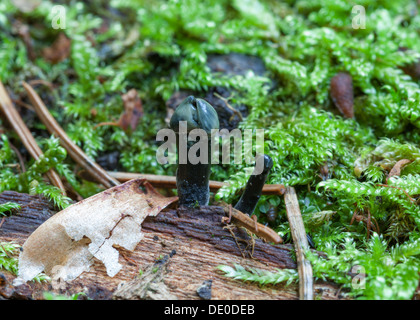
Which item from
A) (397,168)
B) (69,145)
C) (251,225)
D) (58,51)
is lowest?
(251,225)

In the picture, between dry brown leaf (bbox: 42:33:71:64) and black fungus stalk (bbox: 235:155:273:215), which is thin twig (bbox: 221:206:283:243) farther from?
dry brown leaf (bbox: 42:33:71:64)

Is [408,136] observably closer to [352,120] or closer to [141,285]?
[352,120]

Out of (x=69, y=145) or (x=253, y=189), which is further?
(x=69, y=145)

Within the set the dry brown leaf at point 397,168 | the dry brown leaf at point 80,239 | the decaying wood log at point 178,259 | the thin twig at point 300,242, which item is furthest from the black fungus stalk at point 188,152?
the dry brown leaf at point 397,168

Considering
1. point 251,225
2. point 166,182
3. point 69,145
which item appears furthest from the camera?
point 69,145

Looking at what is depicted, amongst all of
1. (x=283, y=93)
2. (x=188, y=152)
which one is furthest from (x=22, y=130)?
(x=283, y=93)

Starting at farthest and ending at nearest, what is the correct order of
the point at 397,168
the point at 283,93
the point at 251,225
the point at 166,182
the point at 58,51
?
the point at 58,51 → the point at 283,93 → the point at 166,182 → the point at 397,168 → the point at 251,225

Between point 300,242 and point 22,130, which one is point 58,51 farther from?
point 300,242
